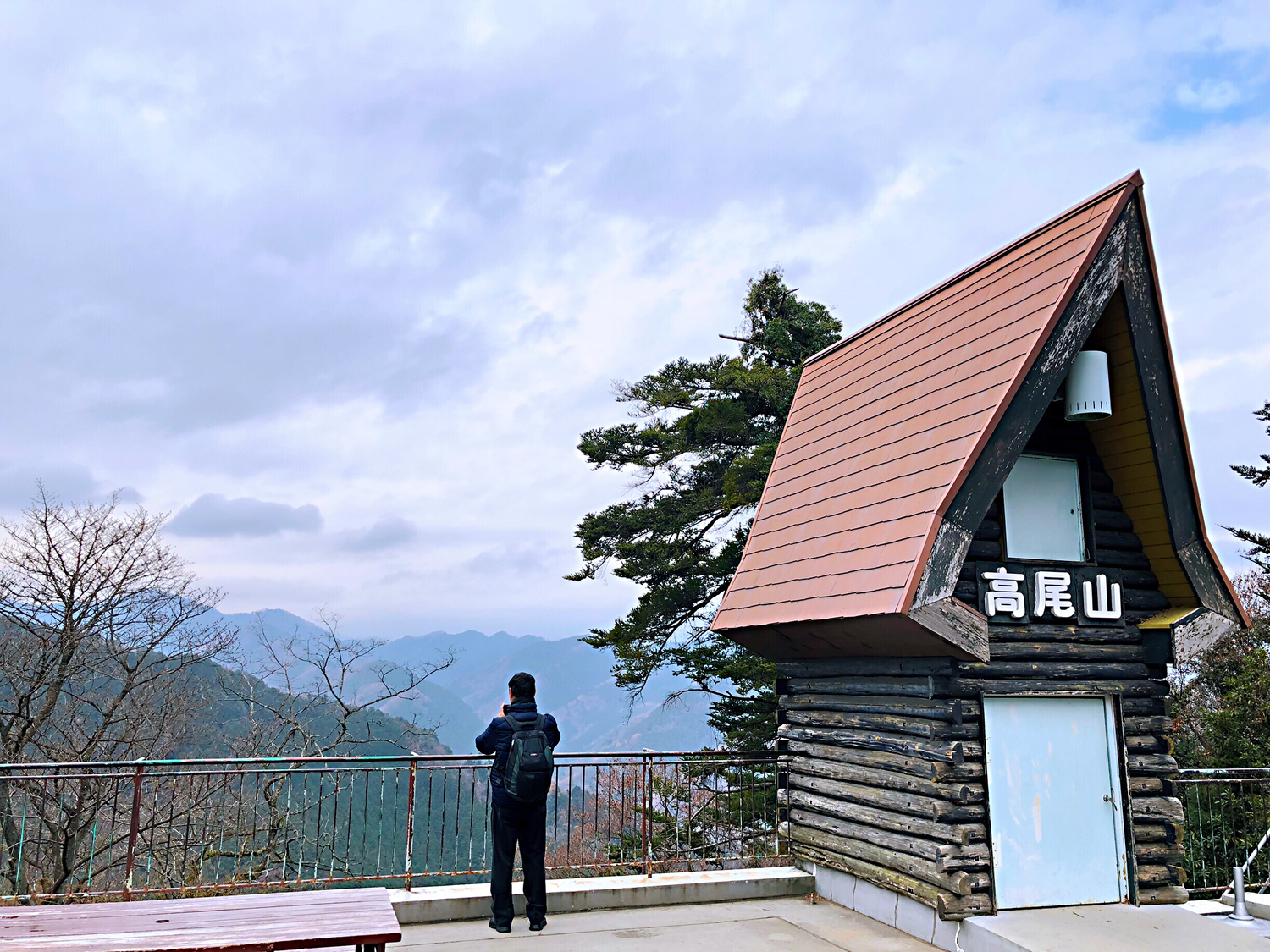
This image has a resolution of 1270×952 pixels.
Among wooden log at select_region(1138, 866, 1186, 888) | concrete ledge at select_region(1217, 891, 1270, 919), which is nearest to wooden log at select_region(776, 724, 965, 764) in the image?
wooden log at select_region(1138, 866, 1186, 888)

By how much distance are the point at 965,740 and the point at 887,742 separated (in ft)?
2.63

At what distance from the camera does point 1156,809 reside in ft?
26.8

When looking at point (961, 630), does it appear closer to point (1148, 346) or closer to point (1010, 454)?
point (1010, 454)

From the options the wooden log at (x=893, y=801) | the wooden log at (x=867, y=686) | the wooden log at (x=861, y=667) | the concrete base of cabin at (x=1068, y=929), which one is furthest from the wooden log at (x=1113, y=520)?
the concrete base of cabin at (x=1068, y=929)

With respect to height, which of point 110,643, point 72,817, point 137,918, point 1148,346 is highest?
point 1148,346

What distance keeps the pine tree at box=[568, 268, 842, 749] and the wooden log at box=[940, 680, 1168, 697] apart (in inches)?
449

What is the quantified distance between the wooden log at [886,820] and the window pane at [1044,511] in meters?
2.46

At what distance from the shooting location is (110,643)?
1541 cm

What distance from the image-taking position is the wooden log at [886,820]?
7453 millimetres

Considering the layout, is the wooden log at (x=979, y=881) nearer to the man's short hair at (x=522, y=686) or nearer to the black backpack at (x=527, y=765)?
the black backpack at (x=527, y=765)

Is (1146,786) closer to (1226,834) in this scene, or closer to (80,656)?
(1226,834)

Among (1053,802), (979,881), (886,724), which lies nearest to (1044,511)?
(886,724)

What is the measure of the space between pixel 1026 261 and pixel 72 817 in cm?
1471

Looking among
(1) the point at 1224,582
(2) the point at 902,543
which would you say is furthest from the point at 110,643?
(1) the point at 1224,582
